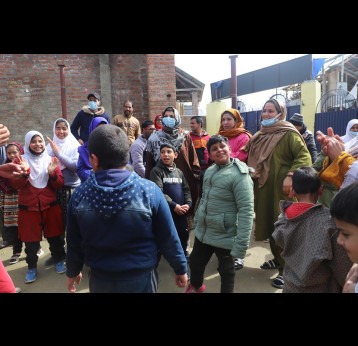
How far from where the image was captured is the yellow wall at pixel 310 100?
9.11 m

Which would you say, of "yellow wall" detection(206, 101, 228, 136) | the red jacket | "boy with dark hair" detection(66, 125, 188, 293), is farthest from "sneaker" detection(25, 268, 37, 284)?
"yellow wall" detection(206, 101, 228, 136)

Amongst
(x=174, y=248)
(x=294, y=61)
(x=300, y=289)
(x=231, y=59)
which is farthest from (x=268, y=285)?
(x=294, y=61)

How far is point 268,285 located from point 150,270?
1.74 m

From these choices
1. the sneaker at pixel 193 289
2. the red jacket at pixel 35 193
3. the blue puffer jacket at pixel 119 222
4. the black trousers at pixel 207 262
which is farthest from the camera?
the red jacket at pixel 35 193

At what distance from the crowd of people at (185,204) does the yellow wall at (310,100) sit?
5.26 meters

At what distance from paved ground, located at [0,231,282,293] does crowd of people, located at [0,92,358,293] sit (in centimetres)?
11

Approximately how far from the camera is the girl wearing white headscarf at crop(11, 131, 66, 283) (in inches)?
125

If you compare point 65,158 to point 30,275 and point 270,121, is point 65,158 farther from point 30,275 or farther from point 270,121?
point 270,121

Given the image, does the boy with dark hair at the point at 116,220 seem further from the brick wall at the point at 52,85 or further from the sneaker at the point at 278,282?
the brick wall at the point at 52,85

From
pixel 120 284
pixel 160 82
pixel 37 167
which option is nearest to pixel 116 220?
pixel 120 284

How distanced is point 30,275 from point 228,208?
7.74ft

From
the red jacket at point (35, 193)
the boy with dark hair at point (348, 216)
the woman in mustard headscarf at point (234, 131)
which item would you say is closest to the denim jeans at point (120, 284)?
the boy with dark hair at point (348, 216)

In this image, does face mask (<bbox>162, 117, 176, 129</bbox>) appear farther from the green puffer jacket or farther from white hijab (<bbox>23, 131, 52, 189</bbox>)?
white hijab (<bbox>23, 131, 52, 189</bbox>)

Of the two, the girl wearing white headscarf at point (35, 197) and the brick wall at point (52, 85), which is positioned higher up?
the brick wall at point (52, 85)
